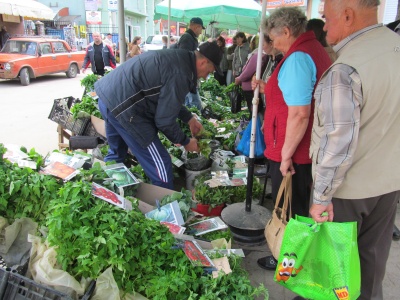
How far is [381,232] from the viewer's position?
1.86 m

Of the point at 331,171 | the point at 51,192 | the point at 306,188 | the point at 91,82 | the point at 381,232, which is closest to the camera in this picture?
the point at 331,171

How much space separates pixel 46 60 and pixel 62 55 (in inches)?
41.6

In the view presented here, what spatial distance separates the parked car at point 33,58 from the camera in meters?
11.1

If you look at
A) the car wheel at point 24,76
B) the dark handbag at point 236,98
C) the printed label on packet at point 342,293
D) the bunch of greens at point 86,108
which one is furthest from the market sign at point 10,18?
the printed label on packet at point 342,293

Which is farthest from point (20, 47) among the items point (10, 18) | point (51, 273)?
point (51, 273)

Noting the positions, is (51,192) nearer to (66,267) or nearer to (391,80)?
(66,267)

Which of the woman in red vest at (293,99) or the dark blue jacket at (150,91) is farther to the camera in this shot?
the dark blue jacket at (150,91)

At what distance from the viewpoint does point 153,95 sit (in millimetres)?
2730

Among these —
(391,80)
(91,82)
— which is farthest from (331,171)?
(91,82)

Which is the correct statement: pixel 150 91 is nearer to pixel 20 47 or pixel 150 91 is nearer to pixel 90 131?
pixel 90 131

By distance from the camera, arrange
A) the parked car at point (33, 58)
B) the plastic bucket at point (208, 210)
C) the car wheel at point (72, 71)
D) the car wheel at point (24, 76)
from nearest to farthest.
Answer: the plastic bucket at point (208, 210) → the parked car at point (33, 58) → the car wheel at point (24, 76) → the car wheel at point (72, 71)

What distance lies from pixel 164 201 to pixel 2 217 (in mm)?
1113

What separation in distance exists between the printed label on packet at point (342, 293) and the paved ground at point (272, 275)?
86 centimetres

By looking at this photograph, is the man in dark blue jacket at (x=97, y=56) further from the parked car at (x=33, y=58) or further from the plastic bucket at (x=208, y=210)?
the plastic bucket at (x=208, y=210)
